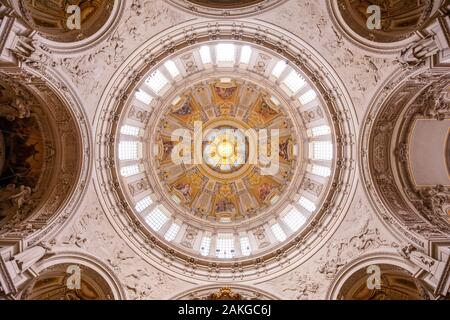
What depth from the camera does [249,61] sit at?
22.7 m

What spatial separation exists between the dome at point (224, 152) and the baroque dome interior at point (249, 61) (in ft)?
1.81

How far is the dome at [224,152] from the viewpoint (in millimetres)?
21906

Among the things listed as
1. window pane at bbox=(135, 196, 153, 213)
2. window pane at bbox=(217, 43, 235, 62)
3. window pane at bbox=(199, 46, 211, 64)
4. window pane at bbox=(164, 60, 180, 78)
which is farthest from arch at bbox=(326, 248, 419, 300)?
window pane at bbox=(164, 60, 180, 78)

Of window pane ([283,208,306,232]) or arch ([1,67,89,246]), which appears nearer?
arch ([1,67,89,246])

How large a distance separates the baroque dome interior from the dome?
55 cm

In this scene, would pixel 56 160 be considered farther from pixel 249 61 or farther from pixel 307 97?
pixel 307 97

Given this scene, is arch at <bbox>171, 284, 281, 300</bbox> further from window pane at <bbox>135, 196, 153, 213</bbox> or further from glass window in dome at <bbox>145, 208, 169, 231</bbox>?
window pane at <bbox>135, 196, 153, 213</bbox>

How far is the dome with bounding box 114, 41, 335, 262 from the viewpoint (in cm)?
2191

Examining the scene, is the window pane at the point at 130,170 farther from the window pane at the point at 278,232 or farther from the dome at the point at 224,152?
the window pane at the point at 278,232

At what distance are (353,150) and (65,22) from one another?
14.6 meters

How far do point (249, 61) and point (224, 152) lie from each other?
982 cm
